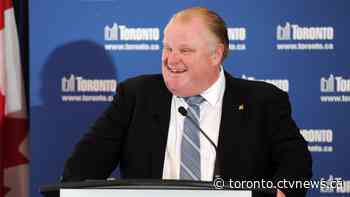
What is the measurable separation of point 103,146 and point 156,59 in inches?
50.8

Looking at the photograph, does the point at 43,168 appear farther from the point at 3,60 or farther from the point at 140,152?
the point at 140,152

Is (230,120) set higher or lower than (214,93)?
lower

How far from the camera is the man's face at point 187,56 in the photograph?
2.56m

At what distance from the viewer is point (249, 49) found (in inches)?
146

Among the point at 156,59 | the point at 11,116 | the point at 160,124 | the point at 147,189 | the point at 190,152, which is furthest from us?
the point at 11,116

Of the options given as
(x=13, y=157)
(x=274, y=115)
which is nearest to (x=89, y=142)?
(x=274, y=115)

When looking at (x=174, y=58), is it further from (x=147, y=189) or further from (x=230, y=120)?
(x=147, y=189)

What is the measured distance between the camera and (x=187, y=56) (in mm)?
2592

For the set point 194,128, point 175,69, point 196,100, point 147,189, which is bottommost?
point 147,189

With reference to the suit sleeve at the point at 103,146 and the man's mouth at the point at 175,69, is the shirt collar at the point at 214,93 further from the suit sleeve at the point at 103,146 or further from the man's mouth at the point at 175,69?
the suit sleeve at the point at 103,146

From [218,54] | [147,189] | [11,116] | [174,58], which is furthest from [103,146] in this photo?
[11,116]

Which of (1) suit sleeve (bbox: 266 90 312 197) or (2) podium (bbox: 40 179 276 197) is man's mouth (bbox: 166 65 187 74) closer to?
(1) suit sleeve (bbox: 266 90 312 197)

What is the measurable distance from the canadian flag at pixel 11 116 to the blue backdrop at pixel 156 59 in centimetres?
20

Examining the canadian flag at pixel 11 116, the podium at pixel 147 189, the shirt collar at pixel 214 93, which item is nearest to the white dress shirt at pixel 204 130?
the shirt collar at pixel 214 93
